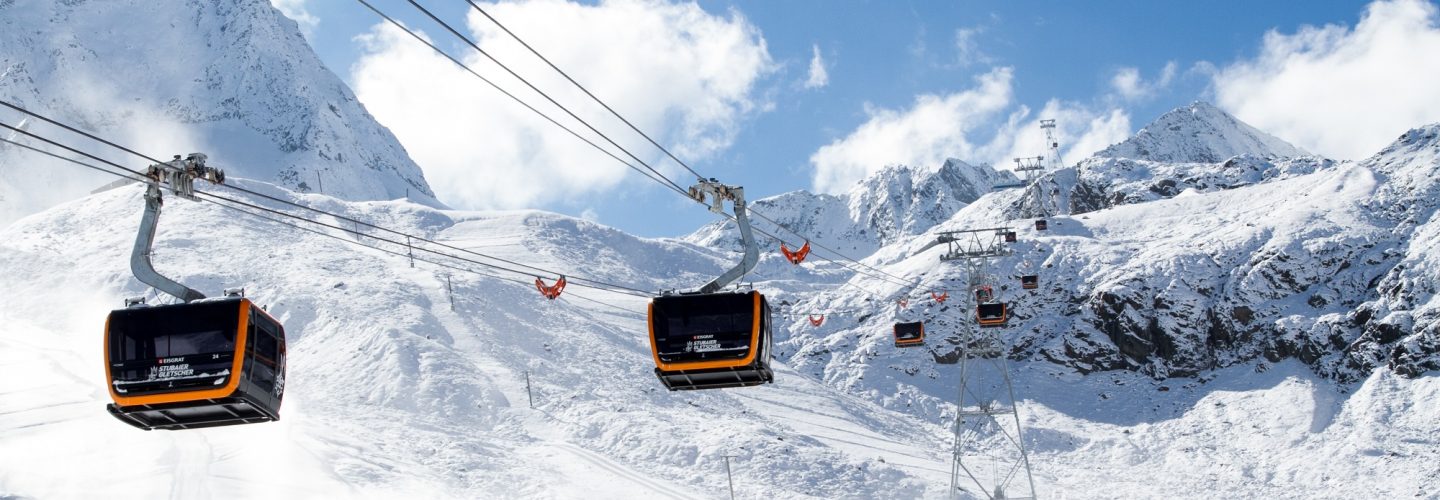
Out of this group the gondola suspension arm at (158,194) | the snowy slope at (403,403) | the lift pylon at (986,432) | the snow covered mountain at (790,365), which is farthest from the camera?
the lift pylon at (986,432)

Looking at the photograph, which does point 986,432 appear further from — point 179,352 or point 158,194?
point 158,194

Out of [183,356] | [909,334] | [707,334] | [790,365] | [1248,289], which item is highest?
[1248,289]

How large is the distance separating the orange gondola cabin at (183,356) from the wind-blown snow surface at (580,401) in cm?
2438

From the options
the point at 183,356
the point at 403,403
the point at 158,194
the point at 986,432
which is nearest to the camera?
the point at 158,194

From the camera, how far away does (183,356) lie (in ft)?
69.6

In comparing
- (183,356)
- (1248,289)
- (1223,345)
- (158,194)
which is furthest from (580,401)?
(1248,289)

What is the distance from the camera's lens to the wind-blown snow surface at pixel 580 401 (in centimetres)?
5400

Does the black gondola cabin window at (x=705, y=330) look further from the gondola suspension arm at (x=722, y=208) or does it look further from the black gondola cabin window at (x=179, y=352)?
the black gondola cabin window at (x=179, y=352)

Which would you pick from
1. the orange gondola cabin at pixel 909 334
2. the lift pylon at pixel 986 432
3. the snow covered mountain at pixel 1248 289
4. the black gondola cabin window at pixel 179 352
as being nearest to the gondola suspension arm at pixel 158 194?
the black gondola cabin window at pixel 179 352

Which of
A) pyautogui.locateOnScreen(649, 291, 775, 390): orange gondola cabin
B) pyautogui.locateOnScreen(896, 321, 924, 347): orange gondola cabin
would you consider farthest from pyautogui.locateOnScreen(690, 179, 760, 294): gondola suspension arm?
pyautogui.locateOnScreen(896, 321, 924, 347): orange gondola cabin

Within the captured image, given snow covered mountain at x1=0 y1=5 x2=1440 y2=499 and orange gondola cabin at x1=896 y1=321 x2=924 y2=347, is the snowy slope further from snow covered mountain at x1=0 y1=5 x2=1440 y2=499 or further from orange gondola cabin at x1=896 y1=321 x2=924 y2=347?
orange gondola cabin at x1=896 y1=321 x2=924 y2=347

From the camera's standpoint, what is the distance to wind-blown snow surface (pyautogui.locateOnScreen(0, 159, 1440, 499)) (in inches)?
2126

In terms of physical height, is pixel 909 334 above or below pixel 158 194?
above

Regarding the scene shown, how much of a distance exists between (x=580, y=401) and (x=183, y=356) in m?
49.7
